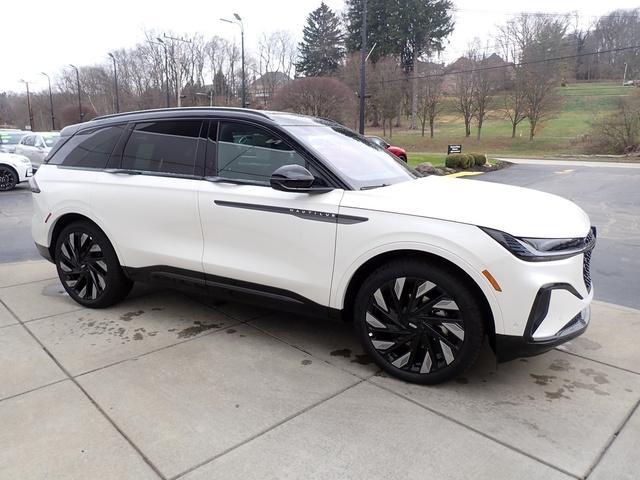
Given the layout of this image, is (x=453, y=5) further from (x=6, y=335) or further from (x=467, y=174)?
(x=6, y=335)

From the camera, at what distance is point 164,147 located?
3.95 meters

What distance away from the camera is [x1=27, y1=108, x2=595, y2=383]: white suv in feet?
9.05

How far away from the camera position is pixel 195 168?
12.3 feet

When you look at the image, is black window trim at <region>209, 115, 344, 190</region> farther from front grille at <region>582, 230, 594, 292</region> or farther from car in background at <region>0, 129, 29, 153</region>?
car in background at <region>0, 129, 29, 153</region>

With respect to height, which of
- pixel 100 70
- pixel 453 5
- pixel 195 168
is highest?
pixel 453 5

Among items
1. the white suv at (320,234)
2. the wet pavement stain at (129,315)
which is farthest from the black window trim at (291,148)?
the wet pavement stain at (129,315)

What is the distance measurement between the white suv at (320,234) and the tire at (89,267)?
0.05 feet

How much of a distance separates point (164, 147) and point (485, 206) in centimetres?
253

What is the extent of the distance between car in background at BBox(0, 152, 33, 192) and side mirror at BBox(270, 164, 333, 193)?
13.1 meters

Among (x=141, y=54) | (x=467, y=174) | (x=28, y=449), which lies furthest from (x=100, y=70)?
(x=28, y=449)

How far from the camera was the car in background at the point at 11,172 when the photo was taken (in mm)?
13219

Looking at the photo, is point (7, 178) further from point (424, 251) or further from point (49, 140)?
point (424, 251)

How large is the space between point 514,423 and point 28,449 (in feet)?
8.39

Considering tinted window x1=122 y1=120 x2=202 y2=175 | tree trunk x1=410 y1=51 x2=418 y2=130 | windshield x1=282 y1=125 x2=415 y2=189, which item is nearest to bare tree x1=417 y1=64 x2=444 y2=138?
tree trunk x1=410 y1=51 x2=418 y2=130
